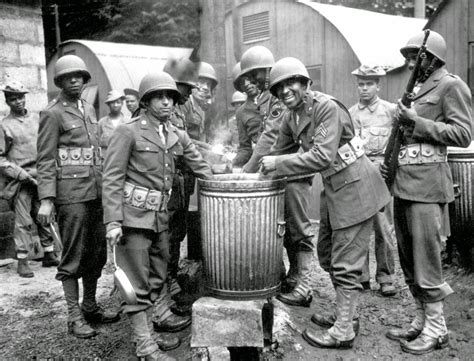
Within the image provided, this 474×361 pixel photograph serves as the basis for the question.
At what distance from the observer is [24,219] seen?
6324 mm

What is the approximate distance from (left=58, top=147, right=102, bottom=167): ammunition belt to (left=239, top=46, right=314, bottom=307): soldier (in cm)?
138

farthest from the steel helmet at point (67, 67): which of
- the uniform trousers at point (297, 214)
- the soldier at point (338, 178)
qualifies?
the uniform trousers at point (297, 214)

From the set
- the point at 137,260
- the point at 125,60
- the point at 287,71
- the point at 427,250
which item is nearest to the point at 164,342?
the point at 137,260

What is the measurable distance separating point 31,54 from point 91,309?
4.04 meters

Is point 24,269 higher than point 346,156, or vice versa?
point 346,156

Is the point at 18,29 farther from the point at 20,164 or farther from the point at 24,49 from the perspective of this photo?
the point at 20,164

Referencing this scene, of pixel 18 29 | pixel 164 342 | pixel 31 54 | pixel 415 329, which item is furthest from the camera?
pixel 31 54

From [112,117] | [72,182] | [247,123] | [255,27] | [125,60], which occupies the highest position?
[255,27]

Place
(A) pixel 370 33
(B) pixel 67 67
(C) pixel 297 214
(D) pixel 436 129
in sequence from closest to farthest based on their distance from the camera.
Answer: (D) pixel 436 129 < (B) pixel 67 67 < (C) pixel 297 214 < (A) pixel 370 33

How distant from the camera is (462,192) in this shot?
5090 millimetres

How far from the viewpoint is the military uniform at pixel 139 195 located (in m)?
3.67

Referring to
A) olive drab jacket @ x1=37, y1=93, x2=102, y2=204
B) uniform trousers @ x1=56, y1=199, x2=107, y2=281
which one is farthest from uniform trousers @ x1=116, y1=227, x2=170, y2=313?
olive drab jacket @ x1=37, y1=93, x2=102, y2=204

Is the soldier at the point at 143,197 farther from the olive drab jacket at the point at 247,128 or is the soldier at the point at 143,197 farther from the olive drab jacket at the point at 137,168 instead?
the olive drab jacket at the point at 247,128

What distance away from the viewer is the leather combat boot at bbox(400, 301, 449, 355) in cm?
382
